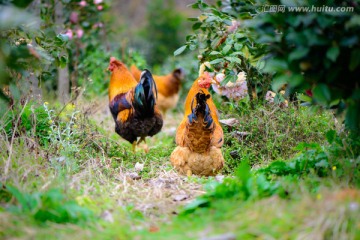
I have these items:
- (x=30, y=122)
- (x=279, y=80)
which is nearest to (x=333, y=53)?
(x=279, y=80)

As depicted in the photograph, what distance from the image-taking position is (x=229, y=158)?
540 cm

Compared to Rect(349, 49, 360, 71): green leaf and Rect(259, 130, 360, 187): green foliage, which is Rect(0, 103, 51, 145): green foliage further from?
Rect(349, 49, 360, 71): green leaf

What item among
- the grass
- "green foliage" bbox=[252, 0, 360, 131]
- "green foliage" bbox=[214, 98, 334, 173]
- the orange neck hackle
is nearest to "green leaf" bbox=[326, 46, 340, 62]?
"green foliage" bbox=[252, 0, 360, 131]

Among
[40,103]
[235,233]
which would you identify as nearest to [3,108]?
[40,103]

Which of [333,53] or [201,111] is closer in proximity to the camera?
[333,53]

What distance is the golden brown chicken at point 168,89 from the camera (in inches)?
361

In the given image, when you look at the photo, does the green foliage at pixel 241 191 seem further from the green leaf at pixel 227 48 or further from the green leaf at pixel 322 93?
the green leaf at pixel 227 48

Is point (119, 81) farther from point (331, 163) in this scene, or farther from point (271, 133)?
point (331, 163)

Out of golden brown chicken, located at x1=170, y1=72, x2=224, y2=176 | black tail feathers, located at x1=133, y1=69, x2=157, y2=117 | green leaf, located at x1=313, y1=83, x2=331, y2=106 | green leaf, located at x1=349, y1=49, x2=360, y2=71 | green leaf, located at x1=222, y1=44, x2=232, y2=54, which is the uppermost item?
green leaf, located at x1=349, y1=49, x2=360, y2=71

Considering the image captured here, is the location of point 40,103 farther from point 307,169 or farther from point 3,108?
point 307,169

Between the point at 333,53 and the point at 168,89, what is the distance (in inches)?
256

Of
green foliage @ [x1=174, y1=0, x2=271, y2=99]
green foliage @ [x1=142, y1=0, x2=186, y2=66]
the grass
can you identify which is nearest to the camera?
the grass

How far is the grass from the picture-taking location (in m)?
2.89

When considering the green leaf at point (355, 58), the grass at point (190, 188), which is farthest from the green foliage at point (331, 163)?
the green leaf at point (355, 58)
